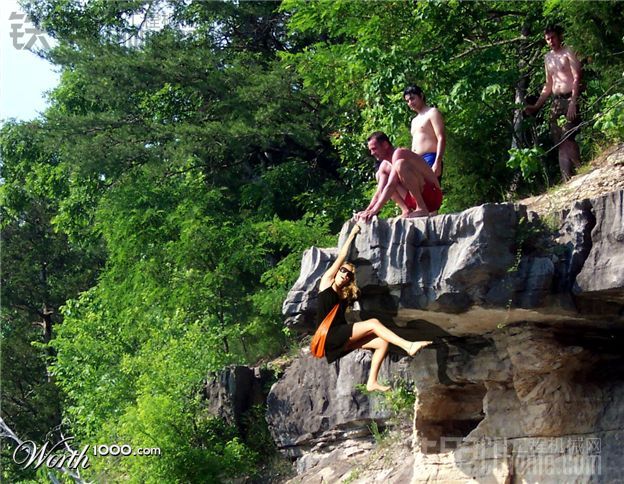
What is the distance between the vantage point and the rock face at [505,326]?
1173 centimetres

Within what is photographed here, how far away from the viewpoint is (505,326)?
502 inches

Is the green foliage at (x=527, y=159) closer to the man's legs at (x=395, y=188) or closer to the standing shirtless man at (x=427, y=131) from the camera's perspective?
the standing shirtless man at (x=427, y=131)

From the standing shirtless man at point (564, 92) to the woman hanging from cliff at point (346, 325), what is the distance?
9.95 feet

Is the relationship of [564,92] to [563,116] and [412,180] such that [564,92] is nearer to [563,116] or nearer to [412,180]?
[563,116]

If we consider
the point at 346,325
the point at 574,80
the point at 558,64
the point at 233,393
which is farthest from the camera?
the point at 233,393

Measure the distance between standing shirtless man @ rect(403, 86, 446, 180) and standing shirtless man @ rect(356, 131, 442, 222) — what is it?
451mm

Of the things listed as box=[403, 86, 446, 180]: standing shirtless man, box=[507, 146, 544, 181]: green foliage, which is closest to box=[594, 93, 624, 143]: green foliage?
box=[507, 146, 544, 181]: green foliage

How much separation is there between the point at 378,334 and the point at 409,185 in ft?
4.88

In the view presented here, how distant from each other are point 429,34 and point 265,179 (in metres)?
7.12

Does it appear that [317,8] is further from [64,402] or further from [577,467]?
[64,402]

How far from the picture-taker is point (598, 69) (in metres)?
15.2

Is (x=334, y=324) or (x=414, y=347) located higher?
(x=334, y=324)

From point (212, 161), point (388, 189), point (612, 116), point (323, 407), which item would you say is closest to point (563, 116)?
point (612, 116)

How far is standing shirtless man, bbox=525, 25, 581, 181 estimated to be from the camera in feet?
45.5
